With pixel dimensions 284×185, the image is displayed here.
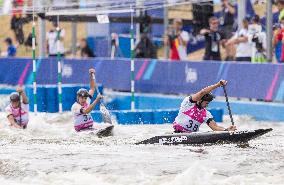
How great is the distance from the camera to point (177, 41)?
26.8m

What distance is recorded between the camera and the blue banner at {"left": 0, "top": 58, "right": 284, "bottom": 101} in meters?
23.6

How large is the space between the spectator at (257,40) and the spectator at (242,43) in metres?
0.15

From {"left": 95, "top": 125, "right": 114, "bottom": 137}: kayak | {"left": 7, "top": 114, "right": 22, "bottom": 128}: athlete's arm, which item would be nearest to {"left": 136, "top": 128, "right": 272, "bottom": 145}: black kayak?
{"left": 95, "top": 125, "right": 114, "bottom": 137}: kayak

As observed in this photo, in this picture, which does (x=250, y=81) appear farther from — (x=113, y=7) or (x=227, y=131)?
(x=227, y=131)

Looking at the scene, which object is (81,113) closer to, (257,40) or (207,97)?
(207,97)

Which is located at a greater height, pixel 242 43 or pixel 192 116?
pixel 242 43

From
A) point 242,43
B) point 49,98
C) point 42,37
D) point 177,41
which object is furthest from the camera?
point 42,37

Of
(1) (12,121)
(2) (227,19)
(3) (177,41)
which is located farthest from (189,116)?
(2) (227,19)

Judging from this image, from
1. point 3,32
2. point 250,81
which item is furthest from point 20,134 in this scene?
point 3,32

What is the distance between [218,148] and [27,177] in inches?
159

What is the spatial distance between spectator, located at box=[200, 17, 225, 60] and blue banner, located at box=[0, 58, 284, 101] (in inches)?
36.8

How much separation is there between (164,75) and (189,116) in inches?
329

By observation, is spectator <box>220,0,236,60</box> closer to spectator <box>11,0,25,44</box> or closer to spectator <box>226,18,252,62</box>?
spectator <box>226,18,252,62</box>

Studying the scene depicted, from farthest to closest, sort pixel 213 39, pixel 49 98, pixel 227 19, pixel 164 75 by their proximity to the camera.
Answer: pixel 227 19
pixel 164 75
pixel 213 39
pixel 49 98
